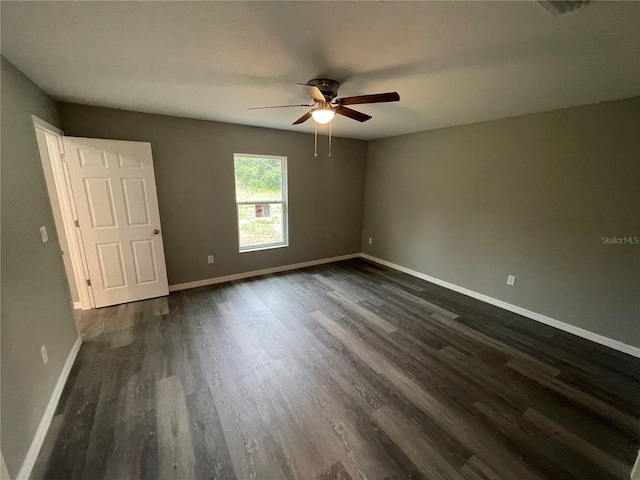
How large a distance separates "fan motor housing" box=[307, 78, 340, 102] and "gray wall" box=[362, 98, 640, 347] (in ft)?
7.73

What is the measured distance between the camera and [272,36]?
144cm

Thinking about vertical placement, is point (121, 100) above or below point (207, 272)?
above

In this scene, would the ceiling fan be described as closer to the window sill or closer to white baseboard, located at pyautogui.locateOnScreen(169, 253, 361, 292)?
the window sill

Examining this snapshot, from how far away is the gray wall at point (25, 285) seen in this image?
4.39 feet

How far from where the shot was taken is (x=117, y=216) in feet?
9.90

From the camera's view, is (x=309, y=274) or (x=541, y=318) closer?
(x=541, y=318)

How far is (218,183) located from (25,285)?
2.39 metres

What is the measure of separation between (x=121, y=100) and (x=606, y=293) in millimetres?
5373

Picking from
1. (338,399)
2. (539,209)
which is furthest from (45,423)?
(539,209)

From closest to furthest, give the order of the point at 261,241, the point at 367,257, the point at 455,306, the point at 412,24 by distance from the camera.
A: the point at 412,24
the point at 455,306
the point at 261,241
the point at 367,257

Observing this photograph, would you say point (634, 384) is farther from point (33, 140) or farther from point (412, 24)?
point (33, 140)

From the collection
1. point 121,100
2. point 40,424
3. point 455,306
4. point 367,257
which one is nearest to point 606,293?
point 455,306

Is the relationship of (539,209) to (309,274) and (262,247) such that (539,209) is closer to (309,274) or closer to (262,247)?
Result: (309,274)

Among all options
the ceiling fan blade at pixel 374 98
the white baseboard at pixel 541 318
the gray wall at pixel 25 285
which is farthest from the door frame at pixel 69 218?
the white baseboard at pixel 541 318
